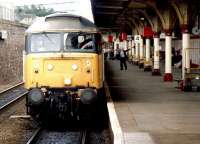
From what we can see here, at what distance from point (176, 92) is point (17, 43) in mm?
22142

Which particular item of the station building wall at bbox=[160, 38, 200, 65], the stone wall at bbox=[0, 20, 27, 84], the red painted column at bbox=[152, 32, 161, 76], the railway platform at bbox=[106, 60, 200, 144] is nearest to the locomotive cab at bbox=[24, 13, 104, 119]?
the railway platform at bbox=[106, 60, 200, 144]

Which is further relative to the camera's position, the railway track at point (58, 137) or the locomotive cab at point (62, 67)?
the locomotive cab at point (62, 67)

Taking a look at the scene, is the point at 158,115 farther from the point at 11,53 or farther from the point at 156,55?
the point at 11,53

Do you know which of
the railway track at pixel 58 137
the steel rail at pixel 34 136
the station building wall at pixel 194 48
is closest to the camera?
the steel rail at pixel 34 136

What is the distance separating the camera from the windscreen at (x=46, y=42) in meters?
15.4

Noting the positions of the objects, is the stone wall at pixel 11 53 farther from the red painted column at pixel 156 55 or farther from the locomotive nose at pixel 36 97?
the locomotive nose at pixel 36 97

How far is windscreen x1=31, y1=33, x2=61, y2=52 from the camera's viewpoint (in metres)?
15.4

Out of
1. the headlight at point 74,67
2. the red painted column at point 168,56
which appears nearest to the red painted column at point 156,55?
the red painted column at point 168,56

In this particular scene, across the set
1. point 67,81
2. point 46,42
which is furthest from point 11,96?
point 67,81

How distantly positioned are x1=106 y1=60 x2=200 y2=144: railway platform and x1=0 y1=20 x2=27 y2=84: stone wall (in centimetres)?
1398

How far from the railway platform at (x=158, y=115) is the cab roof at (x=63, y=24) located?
2.49m

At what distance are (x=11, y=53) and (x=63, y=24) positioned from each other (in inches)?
950

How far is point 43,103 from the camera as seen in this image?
48.9 ft

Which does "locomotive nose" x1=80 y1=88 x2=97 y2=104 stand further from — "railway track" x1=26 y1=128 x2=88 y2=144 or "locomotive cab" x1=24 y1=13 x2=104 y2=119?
"railway track" x1=26 y1=128 x2=88 y2=144
